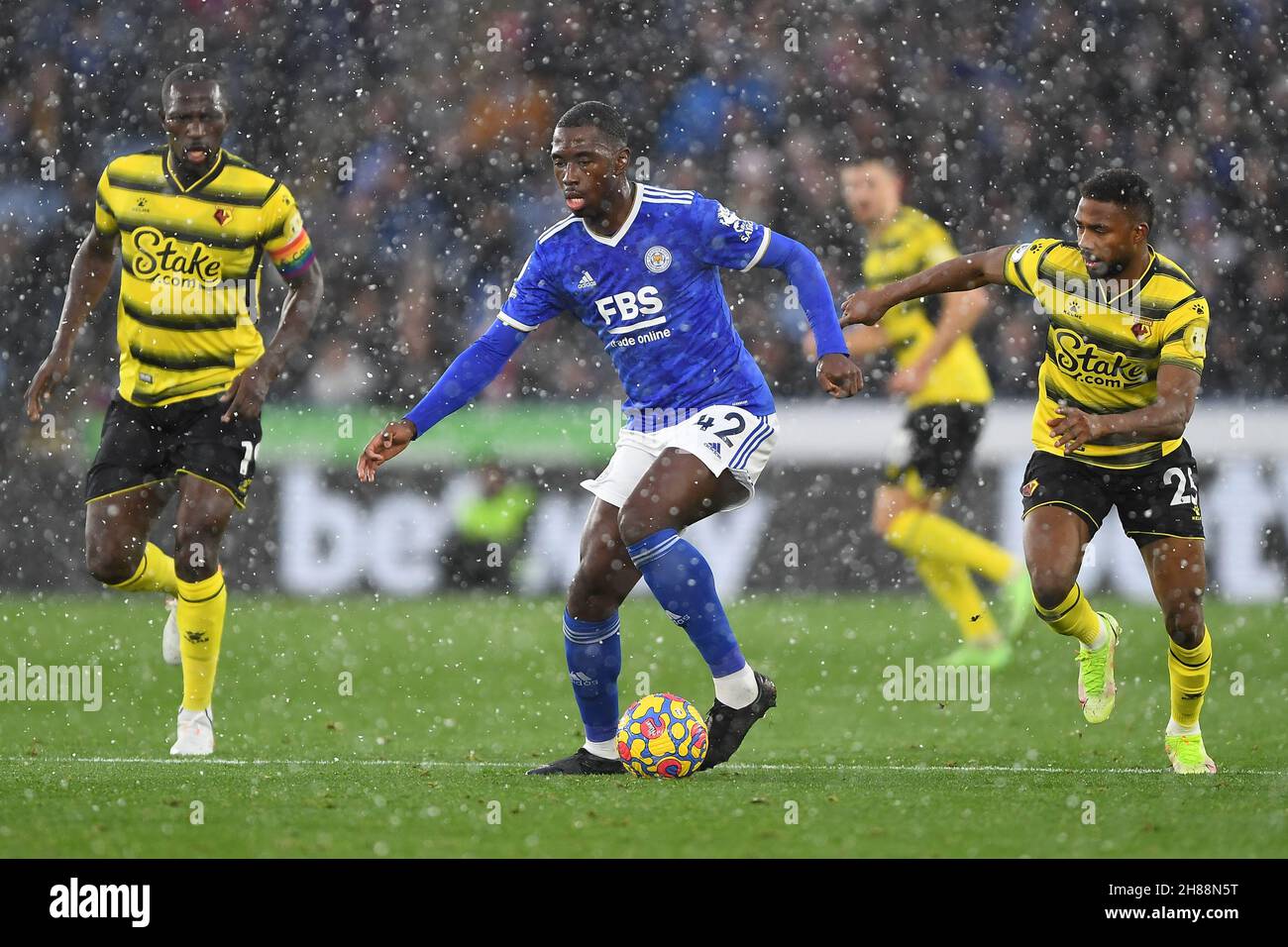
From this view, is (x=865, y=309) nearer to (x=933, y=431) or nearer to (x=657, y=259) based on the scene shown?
(x=657, y=259)

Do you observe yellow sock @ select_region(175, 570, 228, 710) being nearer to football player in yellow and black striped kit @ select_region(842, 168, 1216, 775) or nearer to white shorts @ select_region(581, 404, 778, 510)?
white shorts @ select_region(581, 404, 778, 510)

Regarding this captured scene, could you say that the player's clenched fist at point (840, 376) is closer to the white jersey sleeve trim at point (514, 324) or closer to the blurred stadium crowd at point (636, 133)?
the white jersey sleeve trim at point (514, 324)

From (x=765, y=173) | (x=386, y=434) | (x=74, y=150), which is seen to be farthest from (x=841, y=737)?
(x=74, y=150)

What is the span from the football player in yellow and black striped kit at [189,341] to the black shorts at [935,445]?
146 inches

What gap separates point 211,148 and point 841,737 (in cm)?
345

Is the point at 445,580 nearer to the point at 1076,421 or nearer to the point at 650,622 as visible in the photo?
the point at 650,622

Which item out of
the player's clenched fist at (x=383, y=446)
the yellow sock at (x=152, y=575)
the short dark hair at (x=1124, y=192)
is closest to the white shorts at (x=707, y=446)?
the player's clenched fist at (x=383, y=446)

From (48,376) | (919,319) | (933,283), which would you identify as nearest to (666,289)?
(933,283)

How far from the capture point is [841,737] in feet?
24.7

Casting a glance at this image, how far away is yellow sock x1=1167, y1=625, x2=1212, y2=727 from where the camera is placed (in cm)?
639

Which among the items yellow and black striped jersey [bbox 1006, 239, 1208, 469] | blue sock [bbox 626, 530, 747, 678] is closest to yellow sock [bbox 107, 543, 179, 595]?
blue sock [bbox 626, 530, 747, 678]

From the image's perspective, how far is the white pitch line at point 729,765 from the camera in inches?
251

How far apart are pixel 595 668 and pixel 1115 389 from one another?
6.77 ft

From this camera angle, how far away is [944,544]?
9453mm
